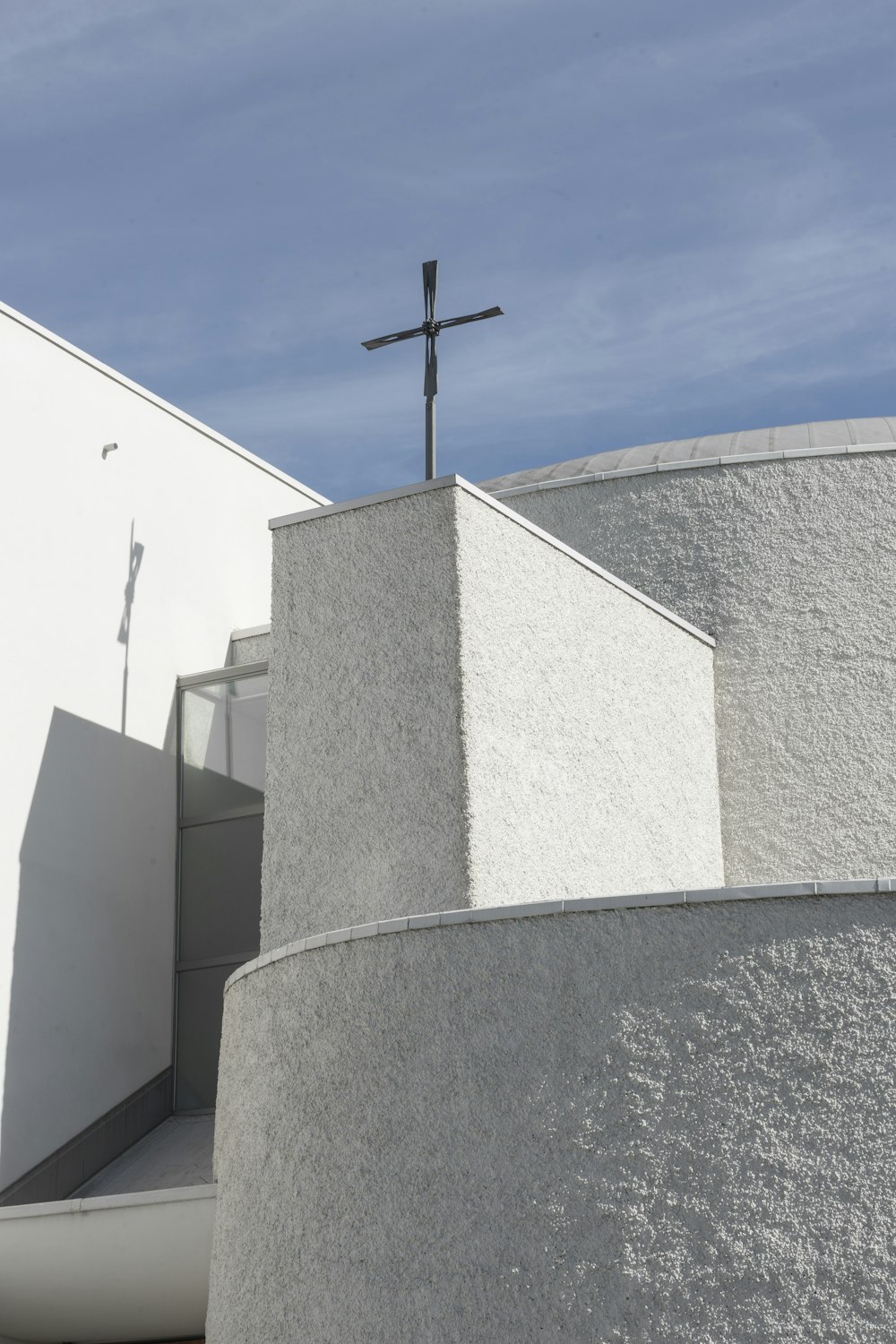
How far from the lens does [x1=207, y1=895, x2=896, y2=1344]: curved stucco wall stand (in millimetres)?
6789

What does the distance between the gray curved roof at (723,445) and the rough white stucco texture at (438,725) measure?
12.8 ft

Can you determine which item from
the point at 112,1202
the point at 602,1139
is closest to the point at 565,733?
the point at 602,1139

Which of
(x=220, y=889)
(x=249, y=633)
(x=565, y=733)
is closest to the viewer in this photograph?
(x=565, y=733)

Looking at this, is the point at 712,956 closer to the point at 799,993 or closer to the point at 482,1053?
the point at 799,993

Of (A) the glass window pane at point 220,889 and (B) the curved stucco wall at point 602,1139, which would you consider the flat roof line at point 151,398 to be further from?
(B) the curved stucco wall at point 602,1139

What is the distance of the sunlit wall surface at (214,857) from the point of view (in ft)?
45.0

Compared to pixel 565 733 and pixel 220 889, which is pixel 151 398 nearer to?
pixel 220 889

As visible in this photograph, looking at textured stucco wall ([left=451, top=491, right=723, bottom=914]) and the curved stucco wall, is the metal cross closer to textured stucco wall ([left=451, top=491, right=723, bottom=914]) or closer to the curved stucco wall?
textured stucco wall ([left=451, top=491, right=723, bottom=914])

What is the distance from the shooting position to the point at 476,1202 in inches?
287

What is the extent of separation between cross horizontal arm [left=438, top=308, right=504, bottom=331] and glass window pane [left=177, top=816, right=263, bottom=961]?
457 cm

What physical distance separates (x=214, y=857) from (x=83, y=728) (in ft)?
5.48

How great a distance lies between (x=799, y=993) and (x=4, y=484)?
865 centimetres

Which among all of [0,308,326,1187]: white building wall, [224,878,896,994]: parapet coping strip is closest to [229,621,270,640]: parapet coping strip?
[0,308,326,1187]: white building wall

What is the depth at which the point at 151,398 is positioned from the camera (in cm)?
1510
